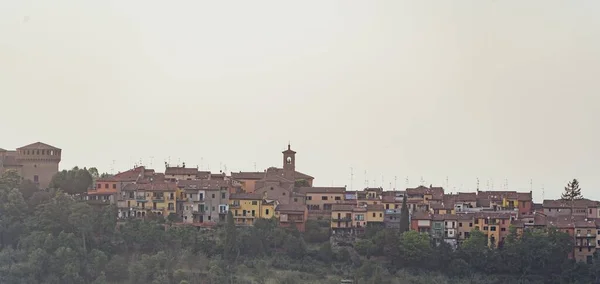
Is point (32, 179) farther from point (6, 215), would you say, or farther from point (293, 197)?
point (293, 197)

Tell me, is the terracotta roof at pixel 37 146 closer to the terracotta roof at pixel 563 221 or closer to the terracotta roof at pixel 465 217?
the terracotta roof at pixel 465 217

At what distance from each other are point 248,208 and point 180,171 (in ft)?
12.3

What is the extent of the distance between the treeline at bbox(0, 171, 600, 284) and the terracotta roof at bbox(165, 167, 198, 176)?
13.8 ft

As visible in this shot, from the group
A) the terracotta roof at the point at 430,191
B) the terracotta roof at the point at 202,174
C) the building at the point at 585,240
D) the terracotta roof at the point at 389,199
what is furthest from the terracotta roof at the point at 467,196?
the terracotta roof at the point at 202,174

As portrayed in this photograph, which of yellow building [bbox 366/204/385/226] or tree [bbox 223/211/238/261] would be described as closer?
tree [bbox 223/211/238/261]

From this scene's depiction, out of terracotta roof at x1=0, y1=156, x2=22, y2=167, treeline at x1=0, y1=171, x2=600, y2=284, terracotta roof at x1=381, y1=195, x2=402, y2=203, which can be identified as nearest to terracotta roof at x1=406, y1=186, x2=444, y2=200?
terracotta roof at x1=381, y1=195, x2=402, y2=203

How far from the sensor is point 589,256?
28.2 m

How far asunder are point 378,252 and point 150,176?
7.90m

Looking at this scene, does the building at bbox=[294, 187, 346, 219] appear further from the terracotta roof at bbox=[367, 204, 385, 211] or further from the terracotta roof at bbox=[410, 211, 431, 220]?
the terracotta roof at bbox=[410, 211, 431, 220]

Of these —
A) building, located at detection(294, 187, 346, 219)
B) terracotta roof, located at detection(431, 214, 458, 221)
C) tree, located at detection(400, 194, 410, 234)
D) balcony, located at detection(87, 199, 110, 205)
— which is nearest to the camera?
tree, located at detection(400, 194, 410, 234)

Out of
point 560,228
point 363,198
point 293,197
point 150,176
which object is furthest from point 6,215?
point 560,228

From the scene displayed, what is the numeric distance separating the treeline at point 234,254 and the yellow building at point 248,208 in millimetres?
1094

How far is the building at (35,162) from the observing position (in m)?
31.6

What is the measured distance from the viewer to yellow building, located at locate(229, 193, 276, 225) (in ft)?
97.9
